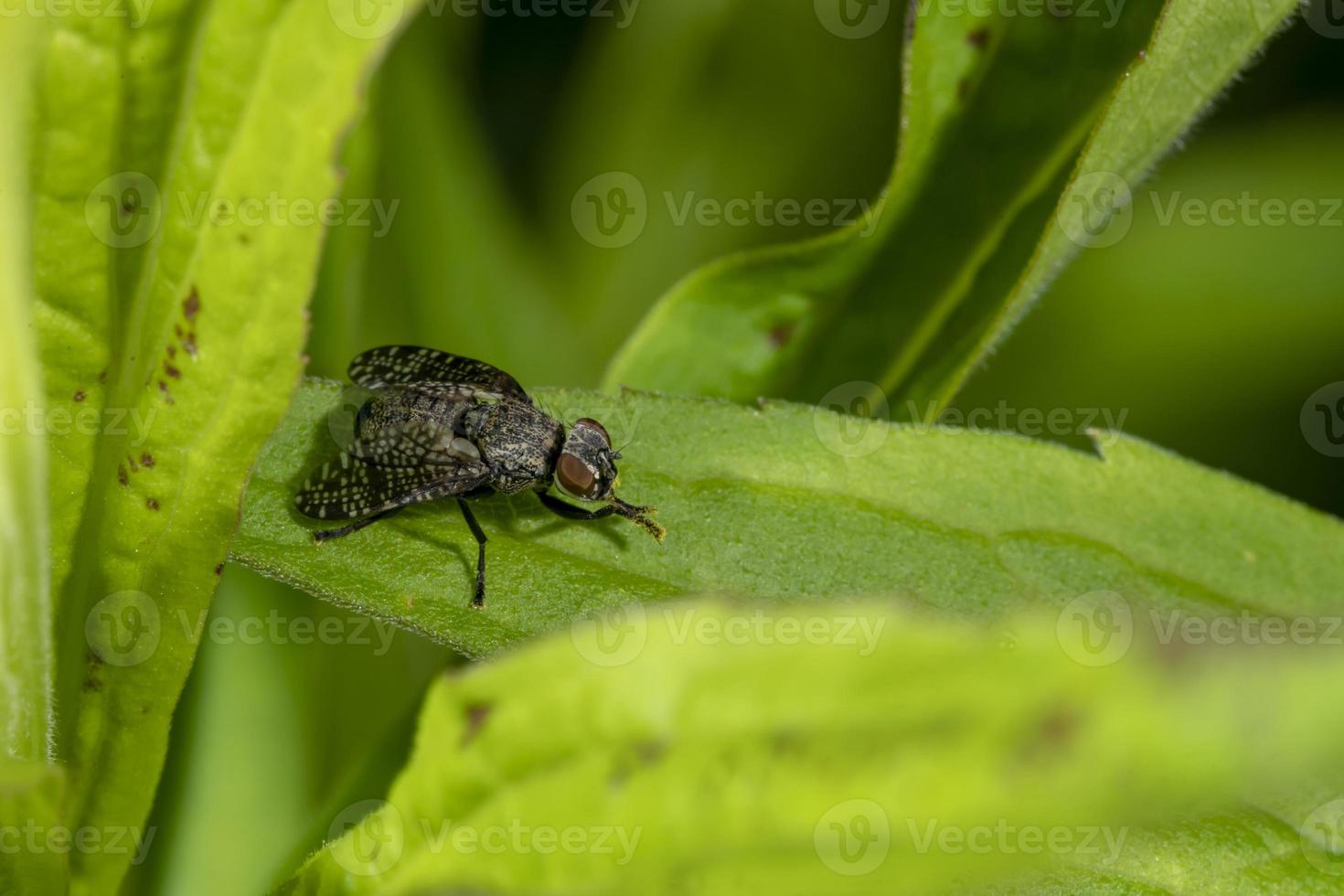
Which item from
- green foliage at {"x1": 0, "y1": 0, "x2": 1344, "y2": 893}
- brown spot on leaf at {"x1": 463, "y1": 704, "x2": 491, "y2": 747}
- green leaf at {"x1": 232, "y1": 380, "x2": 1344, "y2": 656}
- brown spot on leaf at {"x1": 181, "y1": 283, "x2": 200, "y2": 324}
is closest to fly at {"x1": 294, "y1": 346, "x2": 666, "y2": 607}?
green foliage at {"x1": 0, "y1": 0, "x2": 1344, "y2": 893}

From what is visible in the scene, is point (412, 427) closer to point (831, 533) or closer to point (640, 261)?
point (831, 533)

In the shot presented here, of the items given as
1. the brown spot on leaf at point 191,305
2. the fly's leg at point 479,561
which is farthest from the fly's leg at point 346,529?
the brown spot on leaf at point 191,305

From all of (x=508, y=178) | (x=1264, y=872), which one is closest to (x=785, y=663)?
(x=1264, y=872)

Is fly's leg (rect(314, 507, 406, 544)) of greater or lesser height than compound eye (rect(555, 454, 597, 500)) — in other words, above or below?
above

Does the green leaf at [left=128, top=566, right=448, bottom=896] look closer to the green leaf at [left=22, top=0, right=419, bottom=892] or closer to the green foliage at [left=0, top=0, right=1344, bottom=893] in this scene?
the green foliage at [left=0, top=0, right=1344, bottom=893]

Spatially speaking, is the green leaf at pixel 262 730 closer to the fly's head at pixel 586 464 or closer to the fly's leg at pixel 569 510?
the fly's leg at pixel 569 510

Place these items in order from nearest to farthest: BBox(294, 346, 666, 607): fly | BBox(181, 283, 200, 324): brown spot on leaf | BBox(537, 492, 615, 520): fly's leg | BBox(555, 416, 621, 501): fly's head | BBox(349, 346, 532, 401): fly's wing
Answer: BBox(181, 283, 200, 324): brown spot on leaf, BBox(537, 492, 615, 520): fly's leg, BBox(294, 346, 666, 607): fly, BBox(555, 416, 621, 501): fly's head, BBox(349, 346, 532, 401): fly's wing

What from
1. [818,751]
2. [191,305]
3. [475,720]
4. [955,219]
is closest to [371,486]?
[191,305]
